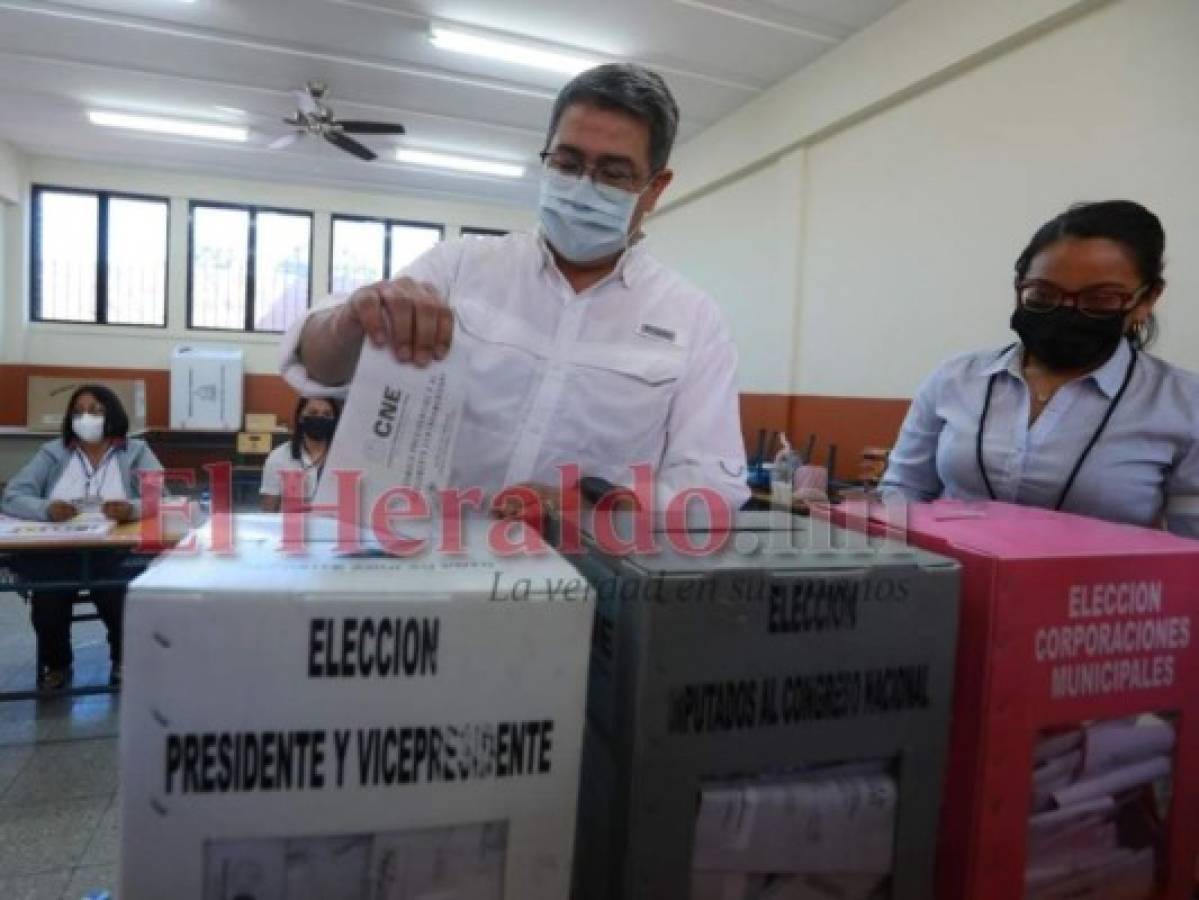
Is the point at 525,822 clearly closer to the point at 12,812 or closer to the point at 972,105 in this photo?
the point at 12,812

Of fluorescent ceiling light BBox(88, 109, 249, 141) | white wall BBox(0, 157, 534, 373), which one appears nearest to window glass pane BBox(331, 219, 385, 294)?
white wall BBox(0, 157, 534, 373)

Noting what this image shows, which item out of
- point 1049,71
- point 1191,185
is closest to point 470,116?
point 1049,71

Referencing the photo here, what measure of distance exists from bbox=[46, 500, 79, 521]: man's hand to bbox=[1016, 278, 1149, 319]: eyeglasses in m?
3.40

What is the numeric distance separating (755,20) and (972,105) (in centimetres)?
121

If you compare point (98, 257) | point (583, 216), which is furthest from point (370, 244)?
point (583, 216)

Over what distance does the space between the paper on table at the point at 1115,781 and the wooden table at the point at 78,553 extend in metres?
2.65

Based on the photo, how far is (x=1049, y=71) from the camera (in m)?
3.17

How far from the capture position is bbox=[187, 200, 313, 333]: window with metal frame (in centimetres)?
766

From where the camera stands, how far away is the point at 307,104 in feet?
A: 16.0

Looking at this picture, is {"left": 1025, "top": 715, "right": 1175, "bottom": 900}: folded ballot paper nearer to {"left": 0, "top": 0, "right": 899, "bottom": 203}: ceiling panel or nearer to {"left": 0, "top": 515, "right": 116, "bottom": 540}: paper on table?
{"left": 0, "top": 515, "right": 116, "bottom": 540}: paper on table

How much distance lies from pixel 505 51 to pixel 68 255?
5.41 metres

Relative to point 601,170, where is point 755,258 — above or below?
above

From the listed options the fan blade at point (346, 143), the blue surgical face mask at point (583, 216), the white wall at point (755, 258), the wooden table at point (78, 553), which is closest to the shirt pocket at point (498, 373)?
the blue surgical face mask at point (583, 216)

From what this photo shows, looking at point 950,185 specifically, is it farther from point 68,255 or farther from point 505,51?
point 68,255
